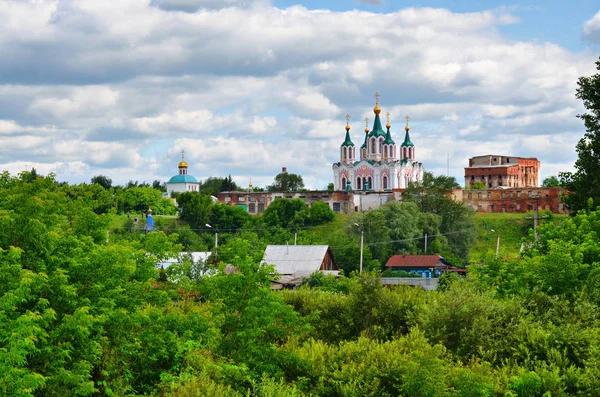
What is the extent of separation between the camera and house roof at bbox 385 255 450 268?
2581 inches

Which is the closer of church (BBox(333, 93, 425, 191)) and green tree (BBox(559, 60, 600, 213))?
green tree (BBox(559, 60, 600, 213))

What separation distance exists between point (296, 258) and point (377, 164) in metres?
59.5

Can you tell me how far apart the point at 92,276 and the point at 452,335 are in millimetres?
8646

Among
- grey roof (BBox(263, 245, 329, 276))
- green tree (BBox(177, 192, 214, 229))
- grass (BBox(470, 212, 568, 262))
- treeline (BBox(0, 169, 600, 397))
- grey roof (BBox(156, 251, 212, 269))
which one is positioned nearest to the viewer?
treeline (BBox(0, 169, 600, 397))

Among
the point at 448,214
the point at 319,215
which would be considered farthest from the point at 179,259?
the point at 319,215

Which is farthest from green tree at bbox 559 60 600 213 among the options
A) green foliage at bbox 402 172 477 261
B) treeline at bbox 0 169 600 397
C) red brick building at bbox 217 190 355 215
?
red brick building at bbox 217 190 355 215

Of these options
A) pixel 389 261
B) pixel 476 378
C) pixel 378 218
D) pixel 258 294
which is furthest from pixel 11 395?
pixel 378 218

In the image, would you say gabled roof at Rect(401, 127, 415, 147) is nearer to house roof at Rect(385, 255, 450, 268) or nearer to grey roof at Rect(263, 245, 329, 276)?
house roof at Rect(385, 255, 450, 268)

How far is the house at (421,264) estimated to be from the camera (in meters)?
64.8

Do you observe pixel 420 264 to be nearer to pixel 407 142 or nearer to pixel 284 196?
pixel 284 196

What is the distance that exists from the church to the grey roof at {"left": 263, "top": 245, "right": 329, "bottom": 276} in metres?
55.8

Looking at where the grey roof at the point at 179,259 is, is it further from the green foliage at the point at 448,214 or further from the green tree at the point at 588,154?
the green foliage at the point at 448,214

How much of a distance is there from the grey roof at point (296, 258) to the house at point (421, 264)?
870 cm

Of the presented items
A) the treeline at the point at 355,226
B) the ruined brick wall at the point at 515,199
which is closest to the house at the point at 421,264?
the treeline at the point at 355,226
